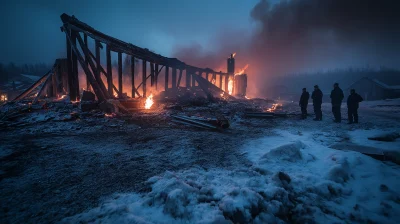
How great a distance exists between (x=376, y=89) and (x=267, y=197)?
4293 cm

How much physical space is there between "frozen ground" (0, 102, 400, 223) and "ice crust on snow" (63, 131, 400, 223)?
0.01 metres

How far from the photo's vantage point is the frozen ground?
1811 millimetres

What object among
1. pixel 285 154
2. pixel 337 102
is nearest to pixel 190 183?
pixel 285 154

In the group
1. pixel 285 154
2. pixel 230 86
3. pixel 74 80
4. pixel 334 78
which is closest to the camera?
pixel 285 154

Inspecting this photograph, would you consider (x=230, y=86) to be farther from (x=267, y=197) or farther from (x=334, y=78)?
(x=334, y=78)

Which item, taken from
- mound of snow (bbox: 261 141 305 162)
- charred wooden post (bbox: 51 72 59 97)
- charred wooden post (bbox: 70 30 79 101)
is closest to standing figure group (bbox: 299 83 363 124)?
mound of snow (bbox: 261 141 305 162)

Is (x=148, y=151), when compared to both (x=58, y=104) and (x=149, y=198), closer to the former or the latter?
(x=149, y=198)

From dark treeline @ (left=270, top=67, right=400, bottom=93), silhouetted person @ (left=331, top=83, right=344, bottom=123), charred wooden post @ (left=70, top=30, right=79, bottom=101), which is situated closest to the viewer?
silhouetted person @ (left=331, top=83, right=344, bottom=123)

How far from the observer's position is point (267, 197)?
2.09 m

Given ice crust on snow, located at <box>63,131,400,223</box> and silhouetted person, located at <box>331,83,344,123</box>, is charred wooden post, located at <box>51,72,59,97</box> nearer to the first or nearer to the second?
ice crust on snow, located at <box>63,131,400,223</box>

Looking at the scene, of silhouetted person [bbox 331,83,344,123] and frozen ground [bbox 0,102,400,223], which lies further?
silhouetted person [bbox 331,83,344,123]

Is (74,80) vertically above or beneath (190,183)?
above

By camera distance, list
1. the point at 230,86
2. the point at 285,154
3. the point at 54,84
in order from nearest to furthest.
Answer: the point at 285,154, the point at 54,84, the point at 230,86

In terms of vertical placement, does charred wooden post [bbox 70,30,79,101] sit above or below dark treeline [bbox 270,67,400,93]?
below
